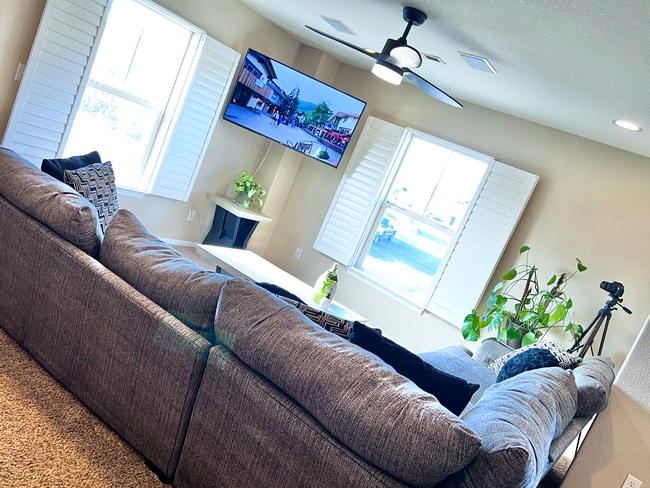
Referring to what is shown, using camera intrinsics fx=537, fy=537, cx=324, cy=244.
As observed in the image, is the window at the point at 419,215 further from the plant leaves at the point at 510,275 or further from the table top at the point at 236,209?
the table top at the point at 236,209

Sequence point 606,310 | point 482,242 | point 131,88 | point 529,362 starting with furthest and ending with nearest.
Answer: point 482,242 → point 131,88 → point 606,310 → point 529,362

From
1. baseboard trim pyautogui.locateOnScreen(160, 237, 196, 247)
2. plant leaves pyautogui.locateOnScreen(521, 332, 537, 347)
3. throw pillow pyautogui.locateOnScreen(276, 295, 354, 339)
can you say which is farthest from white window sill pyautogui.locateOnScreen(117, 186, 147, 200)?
plant leaves pyautogui.locateOnScreen(521, 332, 537, 347)

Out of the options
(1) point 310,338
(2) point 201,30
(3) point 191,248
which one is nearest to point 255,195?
(3) point 191,248

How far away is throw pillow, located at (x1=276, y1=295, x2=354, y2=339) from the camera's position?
1912 millimetres

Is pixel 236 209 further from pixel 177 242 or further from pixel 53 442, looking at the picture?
pixel 53 442

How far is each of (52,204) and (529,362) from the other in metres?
2.37

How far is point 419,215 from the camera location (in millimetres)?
5105

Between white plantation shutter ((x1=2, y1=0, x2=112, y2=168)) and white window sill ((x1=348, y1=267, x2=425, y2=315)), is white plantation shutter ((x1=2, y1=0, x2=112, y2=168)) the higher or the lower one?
the higher one

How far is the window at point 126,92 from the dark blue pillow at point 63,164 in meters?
0.58

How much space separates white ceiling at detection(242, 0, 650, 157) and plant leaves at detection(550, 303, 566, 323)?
50.4 inches

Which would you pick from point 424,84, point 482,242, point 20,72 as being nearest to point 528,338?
point 482,242

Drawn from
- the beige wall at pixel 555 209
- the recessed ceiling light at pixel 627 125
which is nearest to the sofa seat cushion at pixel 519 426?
the recessed ceiling light at pixel 627 125

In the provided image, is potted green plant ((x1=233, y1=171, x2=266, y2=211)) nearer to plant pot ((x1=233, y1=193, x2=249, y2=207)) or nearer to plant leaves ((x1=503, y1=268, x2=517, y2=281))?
plant pot ((x1=233, y1=193, x2=249, y2=207))

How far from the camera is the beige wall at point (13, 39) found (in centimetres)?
321
